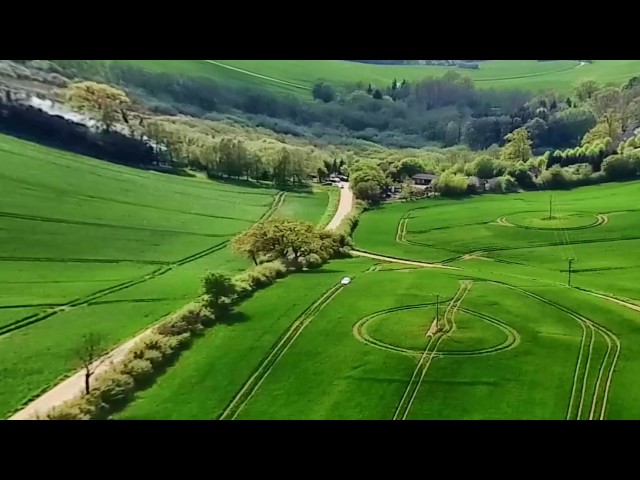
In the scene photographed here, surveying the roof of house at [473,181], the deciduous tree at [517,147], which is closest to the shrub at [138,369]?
the roof of house at [473,181]

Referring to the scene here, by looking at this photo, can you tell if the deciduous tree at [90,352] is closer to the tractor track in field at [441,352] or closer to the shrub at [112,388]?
the shrub at [112,388]

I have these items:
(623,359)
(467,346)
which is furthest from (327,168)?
(623,359)

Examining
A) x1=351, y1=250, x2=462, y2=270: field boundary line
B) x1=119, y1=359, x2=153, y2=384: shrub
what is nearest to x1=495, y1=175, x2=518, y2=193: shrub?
x1=351, y1=250, x2=462, y2=270: field boundary line

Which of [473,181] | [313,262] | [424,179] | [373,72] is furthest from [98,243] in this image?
[473,181]

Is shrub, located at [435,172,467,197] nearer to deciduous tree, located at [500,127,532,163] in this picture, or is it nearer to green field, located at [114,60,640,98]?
deciduous tree, located at [500,127,532,163]
